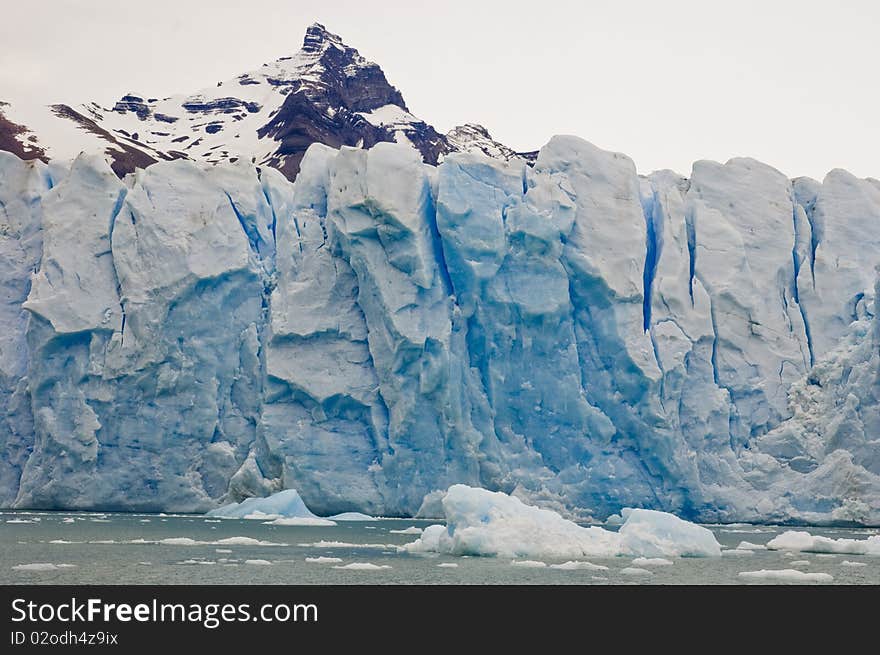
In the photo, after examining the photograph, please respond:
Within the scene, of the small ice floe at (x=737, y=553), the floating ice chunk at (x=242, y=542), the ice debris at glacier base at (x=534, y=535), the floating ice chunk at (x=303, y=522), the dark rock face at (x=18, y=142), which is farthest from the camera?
the dark rock face at (x=18, y=142)

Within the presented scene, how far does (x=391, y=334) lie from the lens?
2492cm

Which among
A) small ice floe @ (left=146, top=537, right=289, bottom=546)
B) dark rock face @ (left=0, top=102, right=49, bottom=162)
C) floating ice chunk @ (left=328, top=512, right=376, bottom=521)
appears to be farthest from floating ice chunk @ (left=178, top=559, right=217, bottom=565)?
dark rock face @ (left=0, top=102, right=49, bottom=162)

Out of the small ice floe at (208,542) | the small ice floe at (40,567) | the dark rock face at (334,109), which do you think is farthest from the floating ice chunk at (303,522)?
the dark rock face at (334,109)

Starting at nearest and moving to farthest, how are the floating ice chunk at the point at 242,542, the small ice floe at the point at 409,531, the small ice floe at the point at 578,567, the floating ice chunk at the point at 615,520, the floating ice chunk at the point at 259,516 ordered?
the small ice floe at the point at 578,567
the floating ice chunk at the point at 242,542
the small ice floe at the point at 409,531
the floating ice chunk at the point at 259,516
the floating ice chunk at the point at 615,520

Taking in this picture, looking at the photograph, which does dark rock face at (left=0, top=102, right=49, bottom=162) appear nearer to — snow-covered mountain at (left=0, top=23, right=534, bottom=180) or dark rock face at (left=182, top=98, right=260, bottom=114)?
snow-covered mountain at (left=0, top=23, right=534, bottom=180)

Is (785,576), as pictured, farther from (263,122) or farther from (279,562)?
(263,122)

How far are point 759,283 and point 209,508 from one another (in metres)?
14.1

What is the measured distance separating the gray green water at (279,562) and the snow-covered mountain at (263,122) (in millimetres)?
26415

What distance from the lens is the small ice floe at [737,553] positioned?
17031 mm

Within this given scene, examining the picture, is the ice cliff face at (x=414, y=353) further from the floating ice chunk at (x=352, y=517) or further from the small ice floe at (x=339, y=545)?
the small ice floe at (x=339, y=545)

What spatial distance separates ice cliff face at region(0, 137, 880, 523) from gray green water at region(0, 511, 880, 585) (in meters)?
4.09

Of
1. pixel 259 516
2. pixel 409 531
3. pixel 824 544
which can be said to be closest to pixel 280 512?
pixel 259 516

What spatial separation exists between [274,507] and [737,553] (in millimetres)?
10012

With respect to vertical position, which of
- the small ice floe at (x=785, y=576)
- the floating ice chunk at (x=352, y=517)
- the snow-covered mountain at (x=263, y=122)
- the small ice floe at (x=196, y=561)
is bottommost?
the floating ice chunk at (x=352, y=517)
